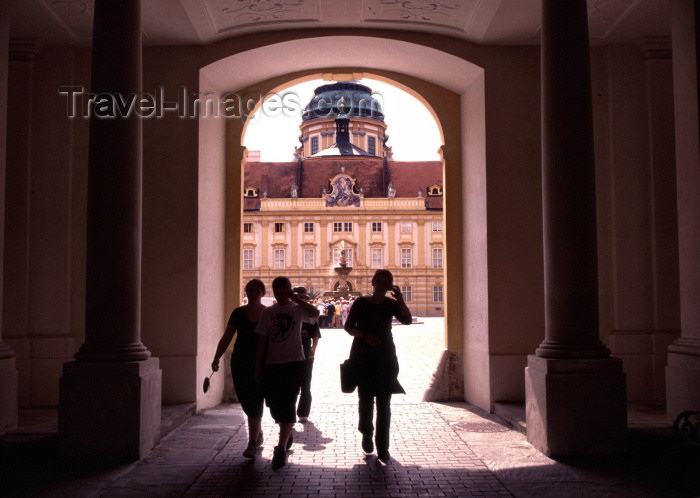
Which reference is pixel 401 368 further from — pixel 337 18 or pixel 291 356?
pixel 291 356

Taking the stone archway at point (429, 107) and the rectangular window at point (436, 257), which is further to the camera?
the rectangular window at point (436, 257)

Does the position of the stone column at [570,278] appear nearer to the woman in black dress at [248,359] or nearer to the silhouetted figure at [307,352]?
the silhouetted figure at [307,352]

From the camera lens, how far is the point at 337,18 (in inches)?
358

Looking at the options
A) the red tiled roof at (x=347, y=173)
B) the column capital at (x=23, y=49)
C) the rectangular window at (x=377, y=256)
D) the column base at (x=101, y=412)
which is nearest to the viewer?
the column base at (x=101, y=412)

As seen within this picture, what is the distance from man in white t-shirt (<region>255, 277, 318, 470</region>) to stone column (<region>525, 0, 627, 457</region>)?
2339 mm

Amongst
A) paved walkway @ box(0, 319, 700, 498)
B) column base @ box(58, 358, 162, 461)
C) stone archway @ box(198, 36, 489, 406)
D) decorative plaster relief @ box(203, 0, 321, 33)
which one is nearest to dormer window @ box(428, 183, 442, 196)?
stone archway @ box(198, 36, 489, 406)

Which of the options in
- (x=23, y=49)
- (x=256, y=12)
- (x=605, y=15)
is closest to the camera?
(x=605, y=15)

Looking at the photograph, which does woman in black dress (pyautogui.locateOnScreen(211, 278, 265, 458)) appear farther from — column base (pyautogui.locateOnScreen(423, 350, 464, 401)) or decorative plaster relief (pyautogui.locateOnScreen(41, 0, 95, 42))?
column base (pyautogui.locateOnScreen(423, 350, 464, 401))

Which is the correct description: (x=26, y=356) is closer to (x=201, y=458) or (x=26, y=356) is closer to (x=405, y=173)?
(x=201, y=458)

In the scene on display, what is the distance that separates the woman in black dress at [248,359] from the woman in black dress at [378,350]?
94 centimetres

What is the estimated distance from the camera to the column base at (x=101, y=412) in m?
6.07

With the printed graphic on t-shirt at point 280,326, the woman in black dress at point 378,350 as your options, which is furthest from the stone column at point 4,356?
the woman in black dress at point 378,350

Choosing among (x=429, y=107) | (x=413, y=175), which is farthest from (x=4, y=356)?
(x=413, y=175)

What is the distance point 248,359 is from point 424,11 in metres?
5.07
